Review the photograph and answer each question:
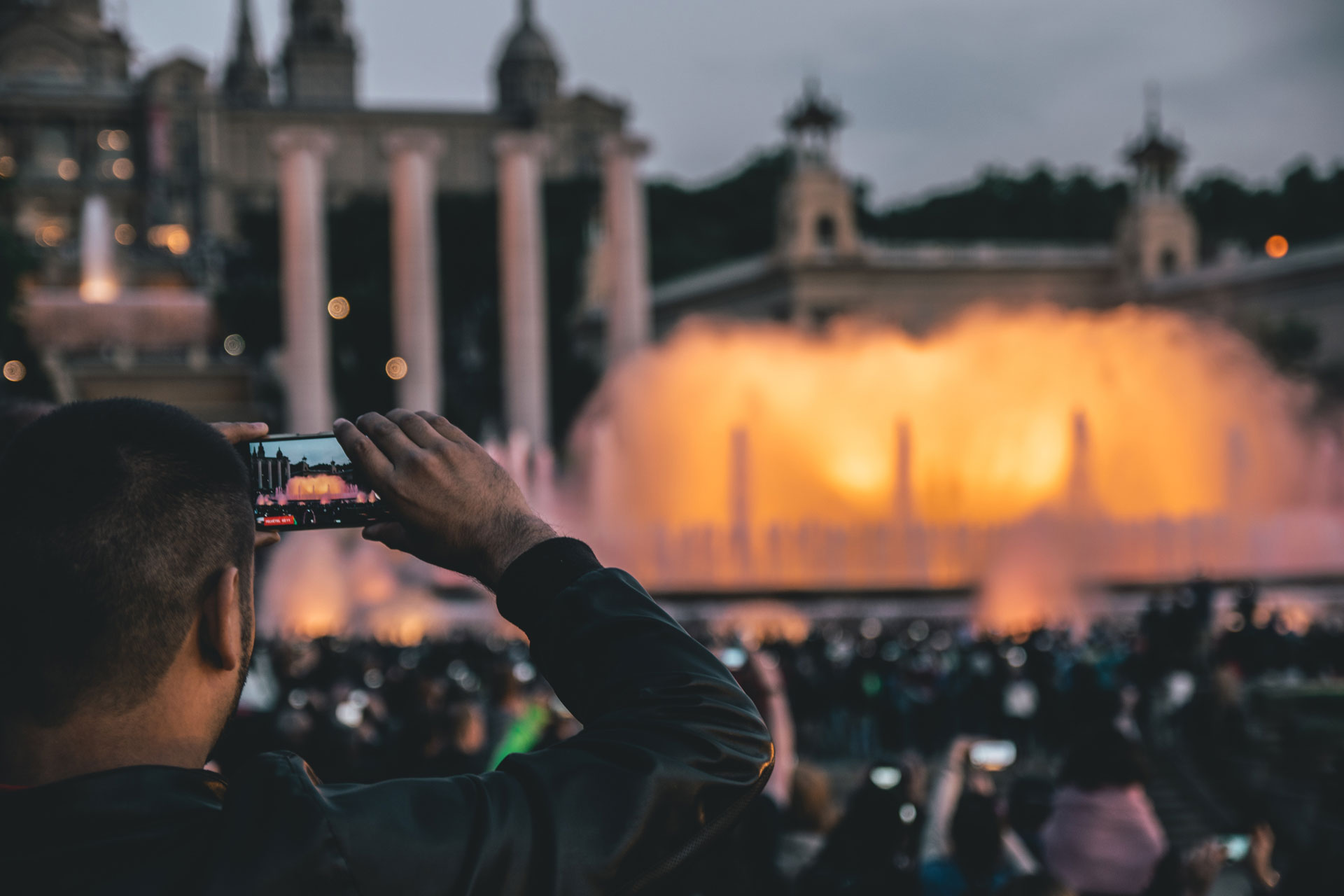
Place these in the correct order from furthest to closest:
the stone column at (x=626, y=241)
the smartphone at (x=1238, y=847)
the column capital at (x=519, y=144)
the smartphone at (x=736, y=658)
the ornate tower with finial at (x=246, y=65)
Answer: the ornate tower with finial at (x=246, y=65) < the stone column at (x=626, y=241) < the column capital at (x=519, y=144) < the smartphone at (x=736, y=658) < the smartphone at (x=1238, y=847)

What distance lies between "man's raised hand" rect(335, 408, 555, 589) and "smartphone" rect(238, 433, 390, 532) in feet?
0.33

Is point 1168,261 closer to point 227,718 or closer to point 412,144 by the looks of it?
point 412,144

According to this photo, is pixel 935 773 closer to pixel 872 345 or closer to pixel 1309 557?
pixel 1309 557

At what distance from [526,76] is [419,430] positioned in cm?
11690

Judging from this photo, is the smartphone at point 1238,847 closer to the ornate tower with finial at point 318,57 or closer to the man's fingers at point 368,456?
the man's fingers at point 368,456

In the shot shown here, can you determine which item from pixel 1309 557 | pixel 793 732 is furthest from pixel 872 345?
pixel 793 732

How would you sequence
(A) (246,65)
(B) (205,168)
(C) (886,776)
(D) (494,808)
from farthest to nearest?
(A) (246,65), (B) (205,168), (C) (886,776), (D) (494,808)

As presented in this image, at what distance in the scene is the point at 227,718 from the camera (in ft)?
5.83

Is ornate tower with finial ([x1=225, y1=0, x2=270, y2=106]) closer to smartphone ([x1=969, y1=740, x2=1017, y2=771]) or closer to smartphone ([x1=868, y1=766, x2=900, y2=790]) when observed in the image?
smartphone ([x1=969, y1=740, x2=1017, y2=771])

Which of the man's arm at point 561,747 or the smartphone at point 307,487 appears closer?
the man's arm at point 561,747

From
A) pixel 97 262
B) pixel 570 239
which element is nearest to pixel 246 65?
pixel 97 262

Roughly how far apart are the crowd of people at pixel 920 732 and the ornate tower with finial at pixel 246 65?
378 feet

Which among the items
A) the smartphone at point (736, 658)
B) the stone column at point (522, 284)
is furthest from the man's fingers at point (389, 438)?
the stone column at point (522, 284)

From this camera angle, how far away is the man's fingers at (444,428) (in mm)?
1905
